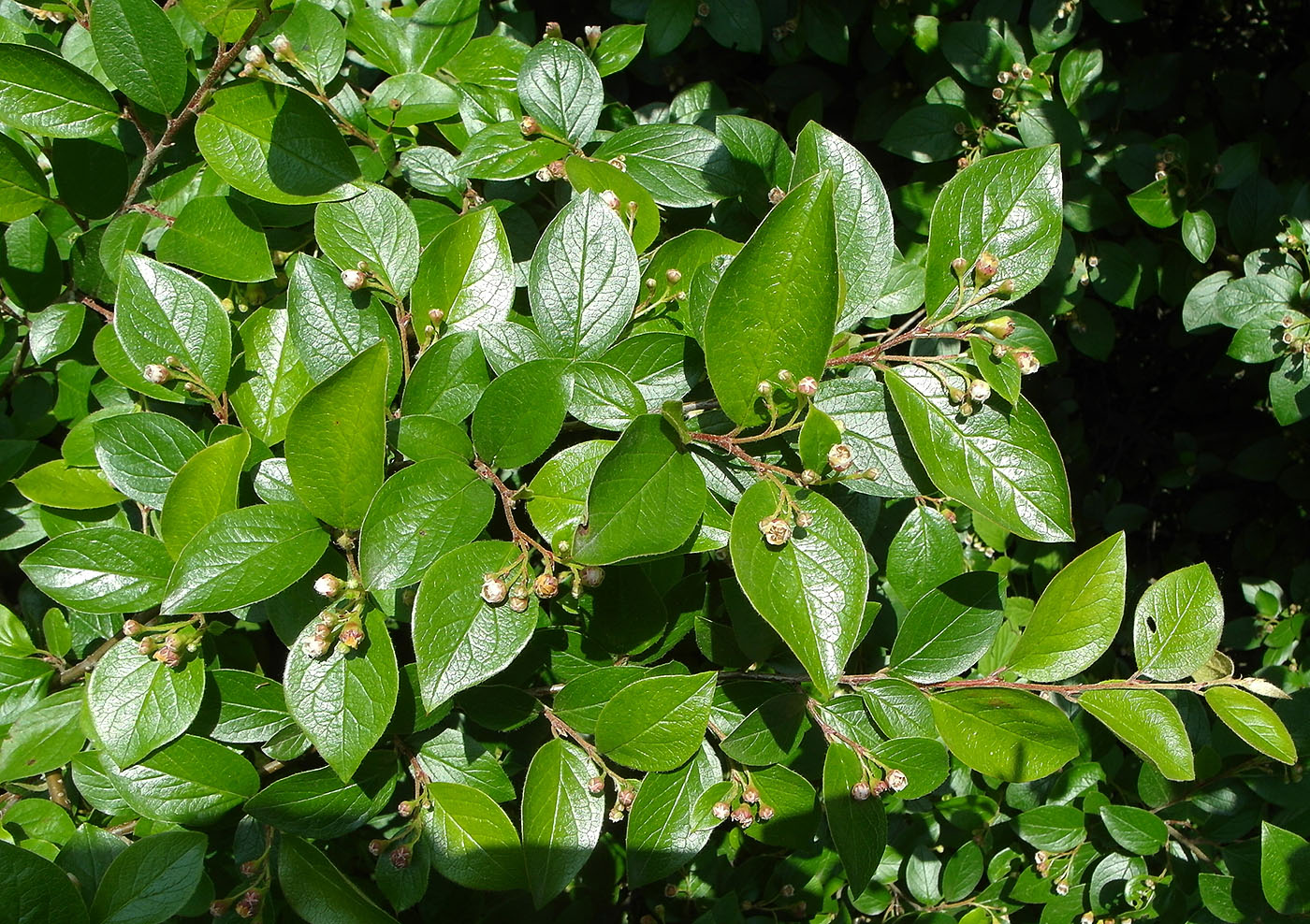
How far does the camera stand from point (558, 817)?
1239 mm

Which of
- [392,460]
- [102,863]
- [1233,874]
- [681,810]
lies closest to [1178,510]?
[1233,874]

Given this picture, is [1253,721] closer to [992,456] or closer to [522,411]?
[992,456]

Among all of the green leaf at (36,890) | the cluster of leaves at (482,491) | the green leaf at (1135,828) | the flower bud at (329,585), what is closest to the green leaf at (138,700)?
the cluster of leaves at (482,491)

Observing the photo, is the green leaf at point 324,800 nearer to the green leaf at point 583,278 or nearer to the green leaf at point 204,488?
the green leaf at point 204,488

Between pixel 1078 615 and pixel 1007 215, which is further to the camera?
pixel 1078 615

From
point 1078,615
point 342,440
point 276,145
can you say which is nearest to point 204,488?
point 342,440

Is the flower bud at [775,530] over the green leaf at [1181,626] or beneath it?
over

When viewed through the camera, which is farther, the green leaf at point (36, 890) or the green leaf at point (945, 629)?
the green leaf at point (945, 629)

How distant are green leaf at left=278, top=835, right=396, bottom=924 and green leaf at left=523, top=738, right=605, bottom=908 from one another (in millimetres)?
216

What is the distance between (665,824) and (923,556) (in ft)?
2.04

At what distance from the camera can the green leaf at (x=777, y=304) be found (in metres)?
1.02

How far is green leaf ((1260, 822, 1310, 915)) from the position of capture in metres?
1.57

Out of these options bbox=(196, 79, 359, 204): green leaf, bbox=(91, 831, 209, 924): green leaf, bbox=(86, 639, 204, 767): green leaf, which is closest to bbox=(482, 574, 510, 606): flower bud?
bbox=(86, 639, 204, 767): green leaf

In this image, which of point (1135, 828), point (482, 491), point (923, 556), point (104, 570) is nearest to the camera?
point (482, 491)
